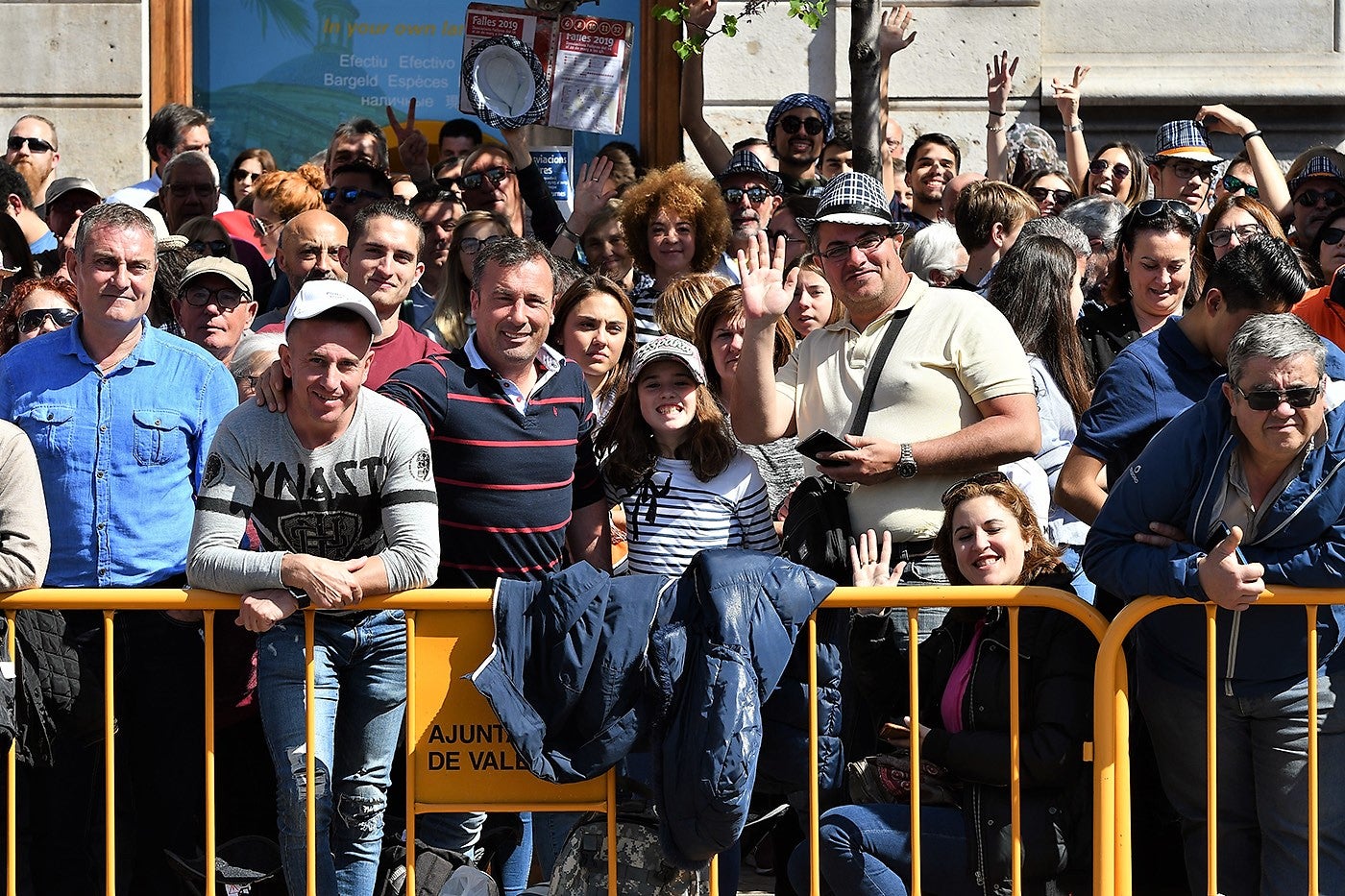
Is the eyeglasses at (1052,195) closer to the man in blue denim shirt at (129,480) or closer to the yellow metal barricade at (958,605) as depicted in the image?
the yellow metal barricade at (958,605)

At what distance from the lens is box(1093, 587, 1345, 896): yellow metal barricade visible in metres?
4.14

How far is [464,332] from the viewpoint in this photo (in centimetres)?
643

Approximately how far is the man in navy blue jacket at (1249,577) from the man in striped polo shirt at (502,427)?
151 cm

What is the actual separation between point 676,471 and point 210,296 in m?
1.74

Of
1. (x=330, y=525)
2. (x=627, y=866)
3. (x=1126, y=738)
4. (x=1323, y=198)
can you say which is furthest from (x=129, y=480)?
(x=1323, y=198)

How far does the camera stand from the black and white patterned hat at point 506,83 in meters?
7.92

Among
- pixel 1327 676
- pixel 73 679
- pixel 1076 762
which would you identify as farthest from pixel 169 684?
pixel 1327 676

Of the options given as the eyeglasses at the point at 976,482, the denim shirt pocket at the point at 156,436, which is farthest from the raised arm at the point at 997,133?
the denim shirt pocket at the point at 156,436

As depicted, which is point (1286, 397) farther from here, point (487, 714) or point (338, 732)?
point (338, 732)

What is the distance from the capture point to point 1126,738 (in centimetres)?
429

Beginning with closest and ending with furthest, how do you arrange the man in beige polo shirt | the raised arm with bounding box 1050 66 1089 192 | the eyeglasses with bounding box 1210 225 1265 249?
the man in beige polo shirt
the eyeglasses with bounding box 1210 225 1265 249
the raised arm with bounding box 1050 66 1089 192

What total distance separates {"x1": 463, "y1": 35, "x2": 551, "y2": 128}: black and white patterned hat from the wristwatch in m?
3.57

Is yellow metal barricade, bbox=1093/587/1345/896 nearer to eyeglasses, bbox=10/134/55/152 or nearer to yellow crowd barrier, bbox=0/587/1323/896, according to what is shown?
yellow crowd barrier, bbox=0/587/1323/896

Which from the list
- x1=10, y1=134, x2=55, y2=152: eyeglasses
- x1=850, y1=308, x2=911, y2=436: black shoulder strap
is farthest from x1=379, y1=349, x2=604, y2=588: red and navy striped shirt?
x1=10, y1=134, x2=55, y2=152: eyeglasses
